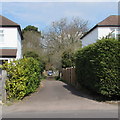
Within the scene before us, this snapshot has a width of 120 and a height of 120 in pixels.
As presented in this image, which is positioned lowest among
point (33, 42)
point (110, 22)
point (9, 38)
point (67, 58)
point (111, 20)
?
point (67, 58)

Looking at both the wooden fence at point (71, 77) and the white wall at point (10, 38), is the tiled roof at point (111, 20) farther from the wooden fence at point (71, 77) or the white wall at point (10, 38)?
the white wall at point (10, 38)

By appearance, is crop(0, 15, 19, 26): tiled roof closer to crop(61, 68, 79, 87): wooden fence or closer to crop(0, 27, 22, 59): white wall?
crop(0, 27, 22, 59): white wall

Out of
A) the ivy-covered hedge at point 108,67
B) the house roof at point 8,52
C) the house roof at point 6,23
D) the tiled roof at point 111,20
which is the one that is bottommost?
the ivy-covered hedge at point 108,67

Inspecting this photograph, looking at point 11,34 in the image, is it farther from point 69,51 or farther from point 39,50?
point 39,50

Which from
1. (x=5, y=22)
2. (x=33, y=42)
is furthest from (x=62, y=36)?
(x=5, y=22)

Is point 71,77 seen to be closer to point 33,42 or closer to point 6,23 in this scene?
point 6,23

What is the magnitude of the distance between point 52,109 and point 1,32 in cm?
1406

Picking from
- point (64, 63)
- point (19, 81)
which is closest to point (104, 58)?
point (19, 81)

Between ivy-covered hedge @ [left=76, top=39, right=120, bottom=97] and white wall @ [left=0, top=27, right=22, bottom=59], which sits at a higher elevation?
white wall @ [left=0, top=27, right=22, bottom=59]

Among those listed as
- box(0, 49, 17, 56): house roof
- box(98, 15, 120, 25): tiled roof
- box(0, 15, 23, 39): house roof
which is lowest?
→ box(0, 49, 17, 56): house roof

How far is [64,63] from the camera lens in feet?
114

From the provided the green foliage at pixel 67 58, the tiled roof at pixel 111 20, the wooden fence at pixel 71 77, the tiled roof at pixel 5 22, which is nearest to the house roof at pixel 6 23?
the tiled roof at pixel 5 22

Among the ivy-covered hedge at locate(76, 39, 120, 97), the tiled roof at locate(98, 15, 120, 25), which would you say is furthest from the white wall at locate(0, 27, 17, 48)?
the ivy-covered hedge at locate(76, 39, 120, 97)

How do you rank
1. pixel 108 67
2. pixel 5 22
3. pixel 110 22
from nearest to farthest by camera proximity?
pixel 108 67, pixel 5 22, pixel 110 22
